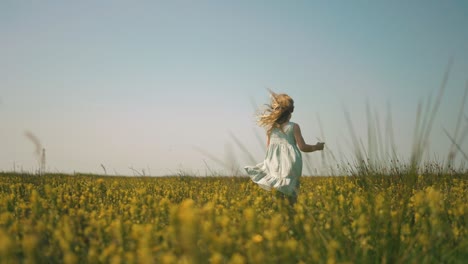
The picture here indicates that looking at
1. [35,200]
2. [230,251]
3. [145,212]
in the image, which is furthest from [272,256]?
[35,200]

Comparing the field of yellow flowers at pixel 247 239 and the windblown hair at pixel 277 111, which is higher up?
the windblown hair at pixel 277 111

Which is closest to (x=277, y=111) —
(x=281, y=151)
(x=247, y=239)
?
(x=281, y=151)

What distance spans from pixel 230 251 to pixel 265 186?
4.09 metres

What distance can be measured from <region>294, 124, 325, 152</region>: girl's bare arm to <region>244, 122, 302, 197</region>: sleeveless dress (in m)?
0.07

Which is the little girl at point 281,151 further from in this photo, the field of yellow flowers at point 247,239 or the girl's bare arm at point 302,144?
the field of yellow flowers at point 247,239

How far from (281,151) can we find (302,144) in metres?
0.38

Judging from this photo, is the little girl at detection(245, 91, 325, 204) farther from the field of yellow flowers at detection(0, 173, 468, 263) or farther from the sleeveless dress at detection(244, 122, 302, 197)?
the field of yellow flowers at detection(0, 173, 468, 263)

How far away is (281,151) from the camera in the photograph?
736 cm

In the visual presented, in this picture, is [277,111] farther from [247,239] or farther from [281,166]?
[247,239]

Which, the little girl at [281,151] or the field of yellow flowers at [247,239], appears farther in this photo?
the little girl at [281,151]

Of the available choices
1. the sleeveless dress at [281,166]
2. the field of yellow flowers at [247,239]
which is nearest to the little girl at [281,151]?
the sleeveless dress at [281,166]

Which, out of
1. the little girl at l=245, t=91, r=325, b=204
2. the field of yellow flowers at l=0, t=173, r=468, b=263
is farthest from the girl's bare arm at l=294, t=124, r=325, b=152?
the field of yellow flowers at l=0, t=173, r=468, b=263

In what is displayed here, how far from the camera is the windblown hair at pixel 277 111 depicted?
7535mm

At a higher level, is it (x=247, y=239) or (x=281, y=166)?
(x=281, y=166)
